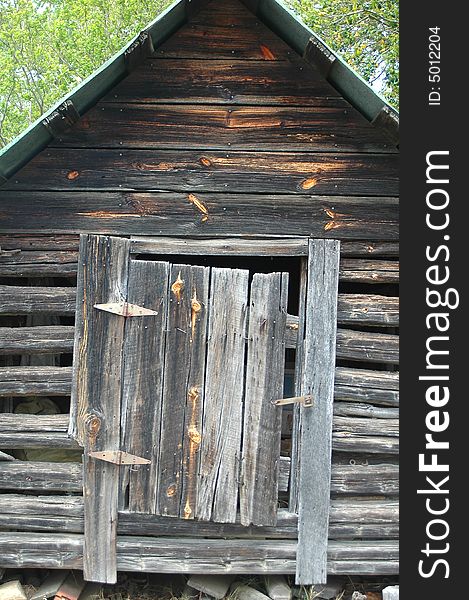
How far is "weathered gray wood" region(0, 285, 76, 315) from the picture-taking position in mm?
4531

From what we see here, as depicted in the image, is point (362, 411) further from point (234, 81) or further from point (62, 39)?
point (62, 39)

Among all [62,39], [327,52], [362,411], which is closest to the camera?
[327,52]

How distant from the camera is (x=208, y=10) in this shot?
444 cm

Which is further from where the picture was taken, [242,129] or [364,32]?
[364,32]

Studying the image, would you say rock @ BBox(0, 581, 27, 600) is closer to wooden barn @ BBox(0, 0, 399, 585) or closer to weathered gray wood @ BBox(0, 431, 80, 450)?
wooden barn @ BBox(0, 0, 399, 585)

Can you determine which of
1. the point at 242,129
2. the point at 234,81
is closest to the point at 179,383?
the point at 242,129

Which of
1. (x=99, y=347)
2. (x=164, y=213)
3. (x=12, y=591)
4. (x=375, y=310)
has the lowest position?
(x=12, y=591)

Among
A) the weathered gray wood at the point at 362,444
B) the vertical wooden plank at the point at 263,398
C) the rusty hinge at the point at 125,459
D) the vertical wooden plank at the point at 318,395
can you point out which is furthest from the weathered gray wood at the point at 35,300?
the weathered gray wood at the point at 362,444

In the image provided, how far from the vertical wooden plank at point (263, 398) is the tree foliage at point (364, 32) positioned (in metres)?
8.85

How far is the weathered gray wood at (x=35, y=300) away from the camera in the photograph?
14.9 ft

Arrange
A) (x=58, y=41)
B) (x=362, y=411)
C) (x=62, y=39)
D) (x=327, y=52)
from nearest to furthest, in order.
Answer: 1. (x=327, y=52)
2. (x=362, y=411)
3. (x=62, y=39)
4. (x=58, y=41)

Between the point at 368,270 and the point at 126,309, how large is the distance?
162 cm

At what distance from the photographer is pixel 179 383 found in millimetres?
4340

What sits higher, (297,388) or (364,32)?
(364,32)
